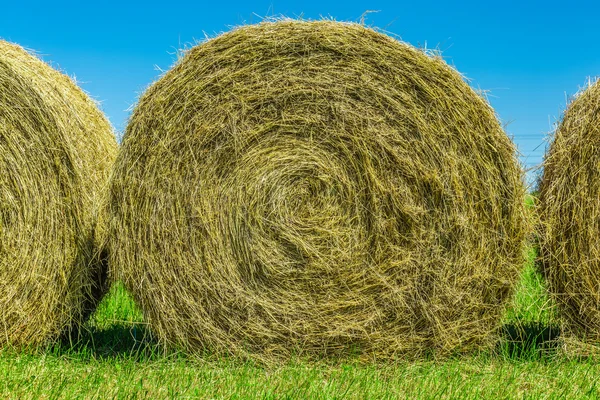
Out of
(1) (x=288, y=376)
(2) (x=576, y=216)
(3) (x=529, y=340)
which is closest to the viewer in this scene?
(1) (x=288, y=376)

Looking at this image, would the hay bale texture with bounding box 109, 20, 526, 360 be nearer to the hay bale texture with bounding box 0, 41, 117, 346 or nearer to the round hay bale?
the round hay bale

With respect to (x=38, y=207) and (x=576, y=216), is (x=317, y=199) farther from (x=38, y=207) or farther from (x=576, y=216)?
(x=38, y=207)

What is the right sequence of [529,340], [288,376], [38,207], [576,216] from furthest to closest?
1. [529,340]
2. [38,207]
3. [576,216]
4. [288,376]

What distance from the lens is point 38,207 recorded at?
5164 millimetres

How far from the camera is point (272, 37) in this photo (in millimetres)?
4785

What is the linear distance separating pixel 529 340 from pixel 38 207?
362cm

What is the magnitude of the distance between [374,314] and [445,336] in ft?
1.58

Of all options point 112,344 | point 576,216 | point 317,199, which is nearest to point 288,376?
point 317,199

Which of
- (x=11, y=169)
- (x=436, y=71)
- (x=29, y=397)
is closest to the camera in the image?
(x=29, y=397)

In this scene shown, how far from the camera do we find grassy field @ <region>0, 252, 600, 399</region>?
13.4 feet

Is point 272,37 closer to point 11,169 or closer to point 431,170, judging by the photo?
point 431,170

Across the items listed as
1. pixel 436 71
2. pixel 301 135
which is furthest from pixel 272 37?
pixel 436 71

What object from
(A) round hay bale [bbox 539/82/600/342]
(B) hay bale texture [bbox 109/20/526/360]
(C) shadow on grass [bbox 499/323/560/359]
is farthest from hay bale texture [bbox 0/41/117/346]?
(A) round hay bale [bbox 539/82/600/342]

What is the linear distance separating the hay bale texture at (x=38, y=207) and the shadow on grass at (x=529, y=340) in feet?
9.80
